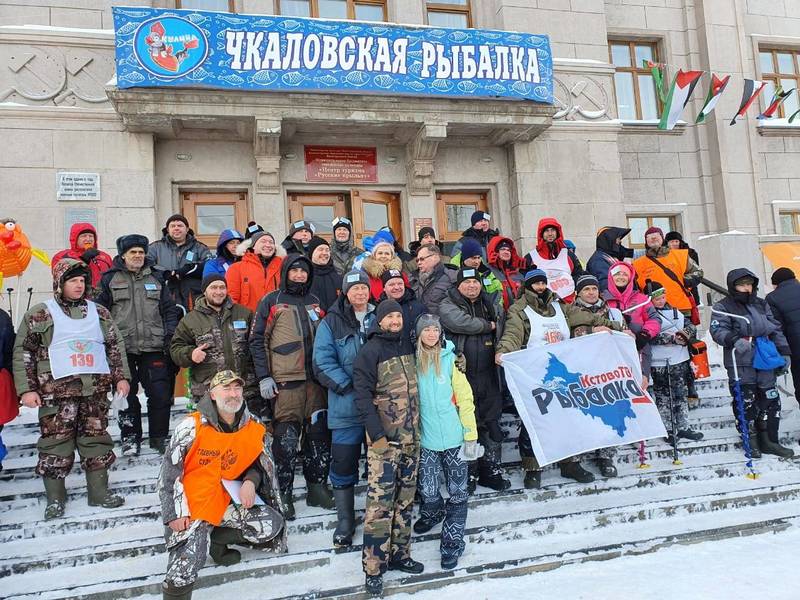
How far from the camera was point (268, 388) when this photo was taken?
445 centimetres

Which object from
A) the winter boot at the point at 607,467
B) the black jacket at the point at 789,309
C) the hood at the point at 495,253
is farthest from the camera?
the black jacket at the point at 789,309

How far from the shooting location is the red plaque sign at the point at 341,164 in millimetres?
9930

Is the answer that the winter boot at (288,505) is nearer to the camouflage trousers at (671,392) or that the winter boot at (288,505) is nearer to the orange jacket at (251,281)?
the orange jacket at (251,281)

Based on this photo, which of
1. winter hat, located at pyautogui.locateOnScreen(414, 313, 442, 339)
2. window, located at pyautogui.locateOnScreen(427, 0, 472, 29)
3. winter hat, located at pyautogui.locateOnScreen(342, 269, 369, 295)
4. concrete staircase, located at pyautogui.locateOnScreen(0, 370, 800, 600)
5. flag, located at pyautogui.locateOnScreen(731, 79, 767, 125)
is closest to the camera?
concrete staircase, located at pyautogui.locateOnScreen(0, 370, 800, 600)

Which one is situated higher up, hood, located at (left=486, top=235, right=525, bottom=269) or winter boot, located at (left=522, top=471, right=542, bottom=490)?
hood, located at (left=486, top=235, right=525, bottom=269)

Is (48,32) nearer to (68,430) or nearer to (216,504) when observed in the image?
(68,430)

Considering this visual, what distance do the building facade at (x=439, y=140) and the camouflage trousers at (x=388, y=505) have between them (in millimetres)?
6370

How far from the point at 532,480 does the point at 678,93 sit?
8.93 m

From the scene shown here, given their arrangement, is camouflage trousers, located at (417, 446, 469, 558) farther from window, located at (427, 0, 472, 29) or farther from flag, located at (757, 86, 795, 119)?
flag, located at (757, 86, 795, 119)

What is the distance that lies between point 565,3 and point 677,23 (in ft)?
12.8

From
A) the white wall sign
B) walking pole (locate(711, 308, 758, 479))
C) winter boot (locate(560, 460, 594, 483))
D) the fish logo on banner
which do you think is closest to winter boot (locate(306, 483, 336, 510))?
winter boot (locate(560, 460, 594, 483))

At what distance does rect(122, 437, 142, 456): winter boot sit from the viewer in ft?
17.0

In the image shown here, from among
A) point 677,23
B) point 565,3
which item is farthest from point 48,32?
point 677,23

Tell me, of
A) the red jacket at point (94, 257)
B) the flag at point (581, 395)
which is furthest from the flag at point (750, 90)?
the red jacket at point (94, 257)
